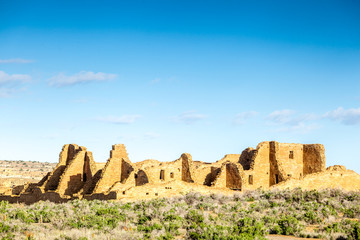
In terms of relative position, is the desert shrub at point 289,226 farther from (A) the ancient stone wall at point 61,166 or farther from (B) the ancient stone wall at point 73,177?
(A) the ancient stone wall at point 61,166

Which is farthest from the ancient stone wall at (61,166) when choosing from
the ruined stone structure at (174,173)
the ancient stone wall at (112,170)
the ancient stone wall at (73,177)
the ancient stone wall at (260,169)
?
the ancient stone wall at (260,169)

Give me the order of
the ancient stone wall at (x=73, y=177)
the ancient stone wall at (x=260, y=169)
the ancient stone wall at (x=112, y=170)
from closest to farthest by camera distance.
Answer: the ancient stone wall at (x=112, y=170)
the ancient stone wall at (x=260, y=169)
the ancient stone wall at (x=73, y=177)

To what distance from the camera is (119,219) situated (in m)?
18.6

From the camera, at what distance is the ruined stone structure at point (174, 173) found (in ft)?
95.1

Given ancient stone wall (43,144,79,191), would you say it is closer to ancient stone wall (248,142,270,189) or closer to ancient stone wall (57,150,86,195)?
ancient stone wall (57,150,86,195)

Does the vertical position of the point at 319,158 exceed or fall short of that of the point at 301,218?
it exceeds it

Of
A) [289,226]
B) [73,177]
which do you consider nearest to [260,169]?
[73,177]

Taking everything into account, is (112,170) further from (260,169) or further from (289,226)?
(289,226)

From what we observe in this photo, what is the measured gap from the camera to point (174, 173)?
31.8 metres

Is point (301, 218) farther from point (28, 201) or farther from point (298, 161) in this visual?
point (28, 201)

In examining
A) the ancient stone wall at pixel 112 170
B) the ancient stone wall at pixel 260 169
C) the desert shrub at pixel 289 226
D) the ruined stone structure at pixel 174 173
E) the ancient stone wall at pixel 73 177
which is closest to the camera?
the desert shrub at pixel 289 226

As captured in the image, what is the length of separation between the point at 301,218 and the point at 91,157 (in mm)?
18195

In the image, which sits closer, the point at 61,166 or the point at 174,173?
the point at 174,173

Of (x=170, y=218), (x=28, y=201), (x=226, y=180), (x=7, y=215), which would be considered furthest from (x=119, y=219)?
(x=28, y=201)
